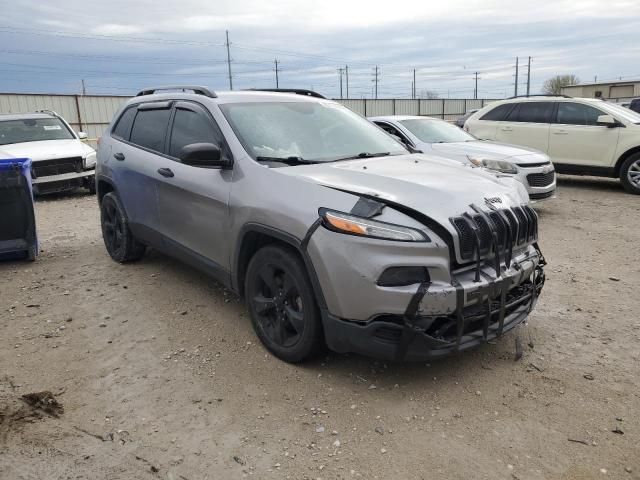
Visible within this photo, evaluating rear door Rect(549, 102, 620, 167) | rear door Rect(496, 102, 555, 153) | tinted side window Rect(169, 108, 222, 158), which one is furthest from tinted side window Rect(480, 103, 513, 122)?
tinted side window Rect(169, 108, 222, 158)

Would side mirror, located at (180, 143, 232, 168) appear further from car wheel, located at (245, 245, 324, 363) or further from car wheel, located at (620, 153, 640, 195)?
car wheel, located at (620, 153, 640, 195)

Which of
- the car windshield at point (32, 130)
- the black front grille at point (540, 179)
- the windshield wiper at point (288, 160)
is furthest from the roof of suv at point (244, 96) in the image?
the car windshield at point (32, 130)

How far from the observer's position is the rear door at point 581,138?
33.4 ft

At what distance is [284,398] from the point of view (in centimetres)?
319

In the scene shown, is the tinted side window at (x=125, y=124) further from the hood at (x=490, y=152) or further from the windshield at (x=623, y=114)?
the windshield at (x=623, y=114)

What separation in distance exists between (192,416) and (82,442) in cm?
58

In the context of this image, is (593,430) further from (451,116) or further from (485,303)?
(451,116)

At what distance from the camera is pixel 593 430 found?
112 inches

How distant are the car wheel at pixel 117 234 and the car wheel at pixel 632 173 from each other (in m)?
8.90

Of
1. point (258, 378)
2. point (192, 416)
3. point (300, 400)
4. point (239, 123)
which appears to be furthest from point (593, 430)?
point (239, 123)

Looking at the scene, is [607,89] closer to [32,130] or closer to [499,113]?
[499,113]

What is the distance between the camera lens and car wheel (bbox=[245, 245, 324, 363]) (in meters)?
3.24

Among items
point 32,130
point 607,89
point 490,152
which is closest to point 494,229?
point 490,152

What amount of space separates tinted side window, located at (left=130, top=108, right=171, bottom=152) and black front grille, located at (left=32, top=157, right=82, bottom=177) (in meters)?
5.59
